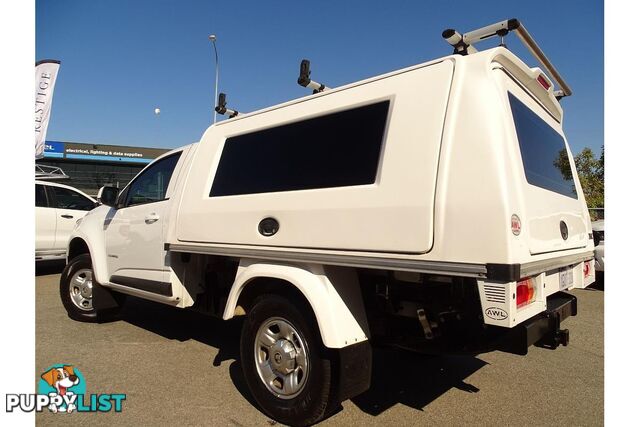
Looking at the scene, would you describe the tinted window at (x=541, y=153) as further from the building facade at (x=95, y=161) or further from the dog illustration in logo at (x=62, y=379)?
the building facade at (x=95, y=161)

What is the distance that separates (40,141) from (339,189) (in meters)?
12.5

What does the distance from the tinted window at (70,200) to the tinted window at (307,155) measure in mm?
7514

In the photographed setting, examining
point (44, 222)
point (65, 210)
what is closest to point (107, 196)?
point (44, 222)

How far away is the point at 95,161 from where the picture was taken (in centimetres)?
3512

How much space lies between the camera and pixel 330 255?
2609 mm

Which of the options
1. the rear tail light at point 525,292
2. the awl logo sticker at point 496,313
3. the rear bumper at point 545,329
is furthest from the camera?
the rear bumper at point 545,329

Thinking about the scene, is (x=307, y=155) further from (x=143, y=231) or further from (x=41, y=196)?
(x=41, y=196)

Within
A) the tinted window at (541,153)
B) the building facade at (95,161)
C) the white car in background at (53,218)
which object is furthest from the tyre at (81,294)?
the building facade at (95,161)

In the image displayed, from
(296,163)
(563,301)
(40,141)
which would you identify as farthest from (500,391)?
(40,141)

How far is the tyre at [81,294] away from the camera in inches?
212

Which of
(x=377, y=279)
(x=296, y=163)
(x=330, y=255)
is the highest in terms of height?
(x=296, y=163)

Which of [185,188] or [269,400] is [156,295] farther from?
[269,400]

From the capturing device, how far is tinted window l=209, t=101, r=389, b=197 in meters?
2.66

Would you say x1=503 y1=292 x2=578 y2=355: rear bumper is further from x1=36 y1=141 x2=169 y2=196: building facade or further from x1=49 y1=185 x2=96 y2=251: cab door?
x1=36 y1=141 x2=169 y2=196: building facade
